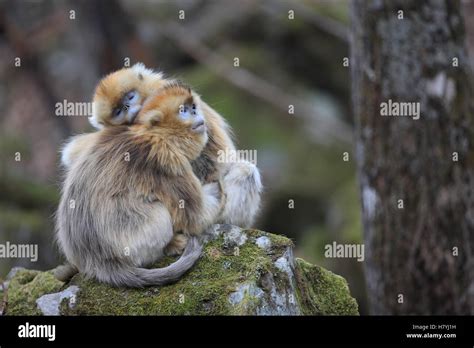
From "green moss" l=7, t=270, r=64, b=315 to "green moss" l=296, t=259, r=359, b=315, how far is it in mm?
1501

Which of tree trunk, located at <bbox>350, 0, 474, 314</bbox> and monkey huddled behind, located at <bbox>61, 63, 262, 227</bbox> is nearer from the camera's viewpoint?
monkey huddled behind, located at <bbox>61, 63, 262, 227</bbox>

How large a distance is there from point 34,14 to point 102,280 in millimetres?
11060

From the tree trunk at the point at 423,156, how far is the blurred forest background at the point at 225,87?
3.24 meters

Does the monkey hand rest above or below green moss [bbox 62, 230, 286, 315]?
above

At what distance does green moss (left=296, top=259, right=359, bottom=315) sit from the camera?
17.6ft

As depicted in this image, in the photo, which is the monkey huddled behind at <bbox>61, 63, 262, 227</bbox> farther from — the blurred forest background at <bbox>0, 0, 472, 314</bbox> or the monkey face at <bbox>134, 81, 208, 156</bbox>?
the blurred forest background at <bbox>0, 0, 472, 314</bbox>

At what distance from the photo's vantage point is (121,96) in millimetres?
5594

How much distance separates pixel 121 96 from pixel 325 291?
1.72 m

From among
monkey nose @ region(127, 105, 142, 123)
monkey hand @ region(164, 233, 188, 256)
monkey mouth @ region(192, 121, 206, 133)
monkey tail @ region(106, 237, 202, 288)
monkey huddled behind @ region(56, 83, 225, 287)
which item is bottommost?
monkey tail @ region(106, 237, 202, 288)

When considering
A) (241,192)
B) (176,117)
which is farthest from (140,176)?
(241,192)

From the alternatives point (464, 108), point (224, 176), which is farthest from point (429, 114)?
point (224, 176)

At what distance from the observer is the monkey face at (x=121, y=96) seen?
18.4 ft

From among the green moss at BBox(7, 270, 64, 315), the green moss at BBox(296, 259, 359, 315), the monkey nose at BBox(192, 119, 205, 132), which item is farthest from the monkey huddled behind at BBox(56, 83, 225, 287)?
the green moss at BBox(296, 259, 359, 315)
